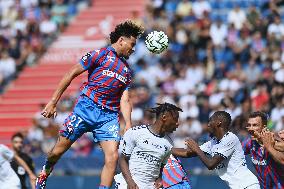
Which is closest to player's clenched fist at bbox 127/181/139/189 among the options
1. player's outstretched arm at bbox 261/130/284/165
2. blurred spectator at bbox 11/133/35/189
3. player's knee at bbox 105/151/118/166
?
player's knee at bbox 105/151/118/166

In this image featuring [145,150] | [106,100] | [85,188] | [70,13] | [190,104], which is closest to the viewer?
[145,150]

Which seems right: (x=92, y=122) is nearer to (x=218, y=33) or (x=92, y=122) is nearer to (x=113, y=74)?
(x=113, y=74)

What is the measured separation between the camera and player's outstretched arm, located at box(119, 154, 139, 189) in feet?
30.3

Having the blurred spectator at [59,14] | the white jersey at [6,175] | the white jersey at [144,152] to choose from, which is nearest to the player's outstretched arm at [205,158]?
the white jersey at [144,152]

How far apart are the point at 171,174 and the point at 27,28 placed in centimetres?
1579

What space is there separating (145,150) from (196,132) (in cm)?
920

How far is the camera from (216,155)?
10156 millimetres

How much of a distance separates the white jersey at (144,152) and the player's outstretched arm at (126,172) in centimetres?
6

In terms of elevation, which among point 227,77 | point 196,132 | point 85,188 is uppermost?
point 227,77

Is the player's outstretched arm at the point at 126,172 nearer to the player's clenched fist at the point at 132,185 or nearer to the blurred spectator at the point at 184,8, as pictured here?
the player's clenched fist at the point at 132,185

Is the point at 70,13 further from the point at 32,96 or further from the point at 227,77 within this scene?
the point at 227,77

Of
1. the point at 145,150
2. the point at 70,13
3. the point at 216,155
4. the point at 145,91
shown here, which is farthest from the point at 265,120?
the point at 70,13

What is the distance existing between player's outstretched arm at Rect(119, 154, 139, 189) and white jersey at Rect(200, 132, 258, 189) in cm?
127

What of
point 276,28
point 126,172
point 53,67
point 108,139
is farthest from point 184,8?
point 126,172
